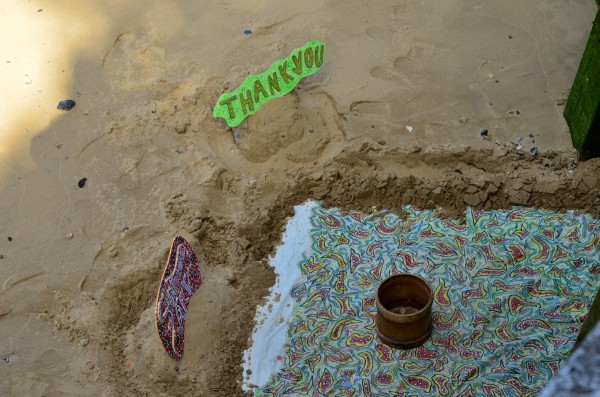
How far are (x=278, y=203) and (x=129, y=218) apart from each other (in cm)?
90

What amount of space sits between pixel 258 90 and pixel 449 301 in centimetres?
180

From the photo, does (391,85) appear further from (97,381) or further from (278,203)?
(97,381)

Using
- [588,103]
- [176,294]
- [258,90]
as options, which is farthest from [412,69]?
[176,294]

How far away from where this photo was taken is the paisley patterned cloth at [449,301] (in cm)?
330

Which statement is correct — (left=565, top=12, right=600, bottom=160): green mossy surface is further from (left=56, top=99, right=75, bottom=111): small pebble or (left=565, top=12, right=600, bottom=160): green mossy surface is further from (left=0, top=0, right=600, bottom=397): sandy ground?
(left=56, top=99, right=75, bottom=111): small pebble

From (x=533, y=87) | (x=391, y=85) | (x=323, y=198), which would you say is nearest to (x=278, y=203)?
(x=323, y=198)

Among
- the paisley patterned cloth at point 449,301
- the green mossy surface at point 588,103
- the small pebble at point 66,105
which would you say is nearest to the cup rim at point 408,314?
the paisley patterned cloth at point 449,301

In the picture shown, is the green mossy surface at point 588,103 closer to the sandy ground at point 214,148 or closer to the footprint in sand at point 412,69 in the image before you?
the sandy ground at point 214,148

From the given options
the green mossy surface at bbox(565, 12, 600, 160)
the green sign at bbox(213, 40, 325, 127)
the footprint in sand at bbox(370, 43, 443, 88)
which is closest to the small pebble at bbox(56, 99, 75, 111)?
the green sign at bbox(213, 40, 325, 127)

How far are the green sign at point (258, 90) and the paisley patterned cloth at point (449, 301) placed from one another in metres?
0.86

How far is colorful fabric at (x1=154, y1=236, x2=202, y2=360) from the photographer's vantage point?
323 centimetres

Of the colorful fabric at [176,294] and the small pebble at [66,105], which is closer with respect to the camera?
the colorful fabric at [176,294]

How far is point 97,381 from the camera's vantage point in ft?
11.3

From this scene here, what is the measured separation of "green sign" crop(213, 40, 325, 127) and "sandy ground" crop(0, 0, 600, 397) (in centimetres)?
11
